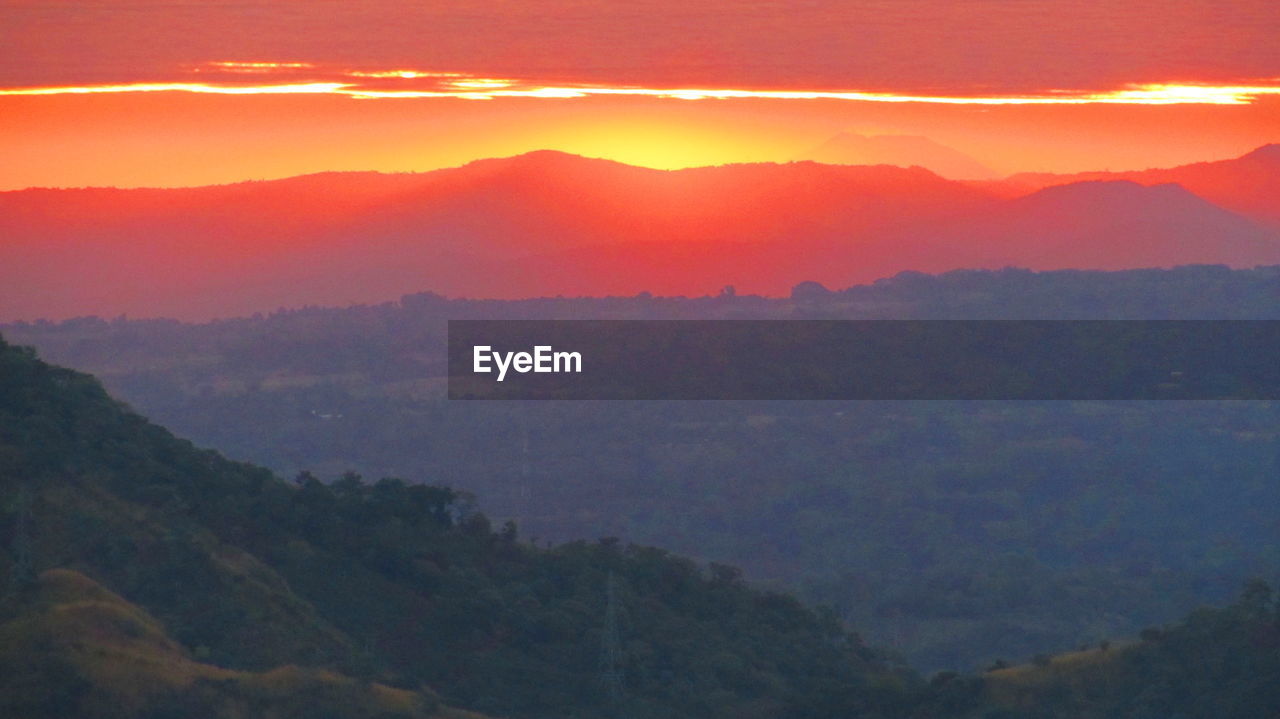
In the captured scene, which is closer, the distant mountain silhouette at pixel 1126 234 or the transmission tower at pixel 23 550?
the transmission tower at pixel 23 550

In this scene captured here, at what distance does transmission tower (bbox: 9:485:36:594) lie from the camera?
74.9ft

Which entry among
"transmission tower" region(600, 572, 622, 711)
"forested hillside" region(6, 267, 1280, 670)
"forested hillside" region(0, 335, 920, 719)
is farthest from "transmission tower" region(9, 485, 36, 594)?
"forested hillside" region(6, 267, 1280, 670)

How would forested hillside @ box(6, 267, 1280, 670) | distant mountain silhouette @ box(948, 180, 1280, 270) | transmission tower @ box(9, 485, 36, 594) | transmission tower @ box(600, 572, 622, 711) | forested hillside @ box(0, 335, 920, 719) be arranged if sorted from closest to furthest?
forested hillside @ box(0, 335, 920, 719)
transmission tower @ box(9, 485, 36, 594)
transmission tower @ box(600, 572, 622, 711)
forested hillside @ box(6, 267, 1280, 670)
distant mountain silhouette @ box(948, 180, 1280, 270)

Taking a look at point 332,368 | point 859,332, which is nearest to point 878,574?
point 859,332

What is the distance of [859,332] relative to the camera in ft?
343

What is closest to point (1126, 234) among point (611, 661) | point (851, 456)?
point (851, 456)

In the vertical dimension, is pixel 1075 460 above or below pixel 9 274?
below

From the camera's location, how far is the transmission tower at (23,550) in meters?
22.8

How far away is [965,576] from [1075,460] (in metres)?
31.8

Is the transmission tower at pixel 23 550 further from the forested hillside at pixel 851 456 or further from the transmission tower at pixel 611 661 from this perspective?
the forested hillside at pixel 851 456

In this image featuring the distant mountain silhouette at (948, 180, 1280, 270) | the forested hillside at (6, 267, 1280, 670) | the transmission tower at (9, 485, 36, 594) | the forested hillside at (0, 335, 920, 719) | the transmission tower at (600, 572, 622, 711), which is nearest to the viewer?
the forested hillside at (0, 335, 920, 719)

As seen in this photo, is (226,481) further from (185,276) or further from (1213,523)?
(185,276)

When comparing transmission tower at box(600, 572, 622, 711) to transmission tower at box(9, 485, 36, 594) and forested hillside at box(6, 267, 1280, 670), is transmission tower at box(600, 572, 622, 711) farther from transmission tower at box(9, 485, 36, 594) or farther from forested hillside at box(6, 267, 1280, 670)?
forested hillside at box(6, 267, 1280, 670)

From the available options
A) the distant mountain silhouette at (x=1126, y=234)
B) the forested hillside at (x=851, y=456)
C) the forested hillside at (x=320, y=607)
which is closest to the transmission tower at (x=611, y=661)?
the forested hillside at (x=320, y=607)
